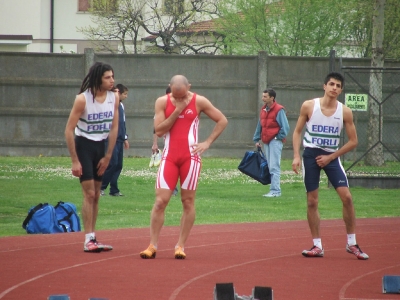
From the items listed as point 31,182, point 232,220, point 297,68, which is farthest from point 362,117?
point 232,220

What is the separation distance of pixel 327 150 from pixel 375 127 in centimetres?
1424

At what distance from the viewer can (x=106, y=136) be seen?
10.9m

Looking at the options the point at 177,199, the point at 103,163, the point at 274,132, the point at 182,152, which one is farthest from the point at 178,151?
the point at 274,132

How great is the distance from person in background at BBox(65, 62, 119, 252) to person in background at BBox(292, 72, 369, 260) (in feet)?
7.44

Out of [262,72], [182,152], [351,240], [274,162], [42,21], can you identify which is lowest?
[351,240]

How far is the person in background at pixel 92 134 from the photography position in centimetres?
1074

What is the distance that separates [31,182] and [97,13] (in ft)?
78.2

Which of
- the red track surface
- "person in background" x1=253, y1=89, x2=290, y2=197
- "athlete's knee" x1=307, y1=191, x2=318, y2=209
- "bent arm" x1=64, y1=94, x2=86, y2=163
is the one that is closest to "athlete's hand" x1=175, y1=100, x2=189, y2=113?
"bent arm" x1=64, y1=94, x2=86, y2=163

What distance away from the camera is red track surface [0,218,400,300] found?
8.38 m

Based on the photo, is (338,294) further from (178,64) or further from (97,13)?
(97,13)

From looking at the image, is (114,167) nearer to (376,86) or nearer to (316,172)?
(316,172)

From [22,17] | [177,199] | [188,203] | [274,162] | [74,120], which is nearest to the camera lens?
[188,203]

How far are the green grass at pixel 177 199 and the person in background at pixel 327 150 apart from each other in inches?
149

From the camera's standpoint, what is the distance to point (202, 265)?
32.9 feet
